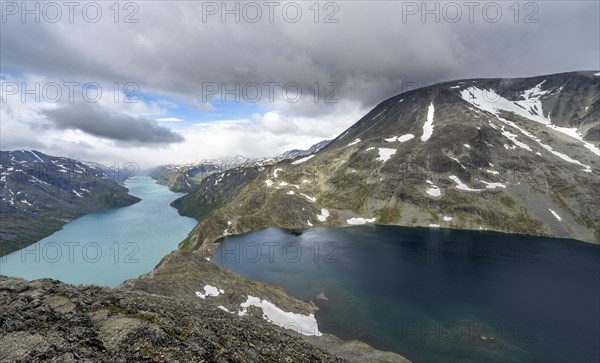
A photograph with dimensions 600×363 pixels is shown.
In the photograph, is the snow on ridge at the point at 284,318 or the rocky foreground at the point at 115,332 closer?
the rocky foreground at the point at 115,332

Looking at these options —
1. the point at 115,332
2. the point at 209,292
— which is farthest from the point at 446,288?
the point at 115,332

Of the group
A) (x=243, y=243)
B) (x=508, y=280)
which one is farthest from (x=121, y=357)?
(x=243, y=243)

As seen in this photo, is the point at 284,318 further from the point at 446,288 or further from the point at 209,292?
the point at 446,288

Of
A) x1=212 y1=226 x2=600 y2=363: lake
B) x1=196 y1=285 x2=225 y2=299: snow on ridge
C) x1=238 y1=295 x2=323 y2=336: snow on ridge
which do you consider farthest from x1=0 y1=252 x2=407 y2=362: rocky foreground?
x1=212 y1=226 x2=600 y2=363: lake

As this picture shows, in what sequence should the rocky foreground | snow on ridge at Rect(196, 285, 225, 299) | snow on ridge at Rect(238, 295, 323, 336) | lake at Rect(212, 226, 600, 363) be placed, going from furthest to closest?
snow on ridge at Rect(238, 295, 323, 336)
snow on ridge at Rect(196, 285, 225, 299)
lake at Rect(212, 226, 600, 363)
the rocky foreground

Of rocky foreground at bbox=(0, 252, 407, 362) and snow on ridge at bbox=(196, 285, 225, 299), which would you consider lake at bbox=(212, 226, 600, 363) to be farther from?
rocky foreground at bbox=(0, 252, 407, 362)

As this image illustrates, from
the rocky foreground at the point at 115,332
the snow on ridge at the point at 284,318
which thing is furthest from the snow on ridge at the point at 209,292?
the rocky foreground at the point at 115,332

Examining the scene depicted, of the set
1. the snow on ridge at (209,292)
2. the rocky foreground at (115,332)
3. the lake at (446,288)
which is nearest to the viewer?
the rocky foreground at (115,332)

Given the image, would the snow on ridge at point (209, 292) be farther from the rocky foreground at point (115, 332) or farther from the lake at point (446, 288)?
the rocky foreground at point (115, 332)
